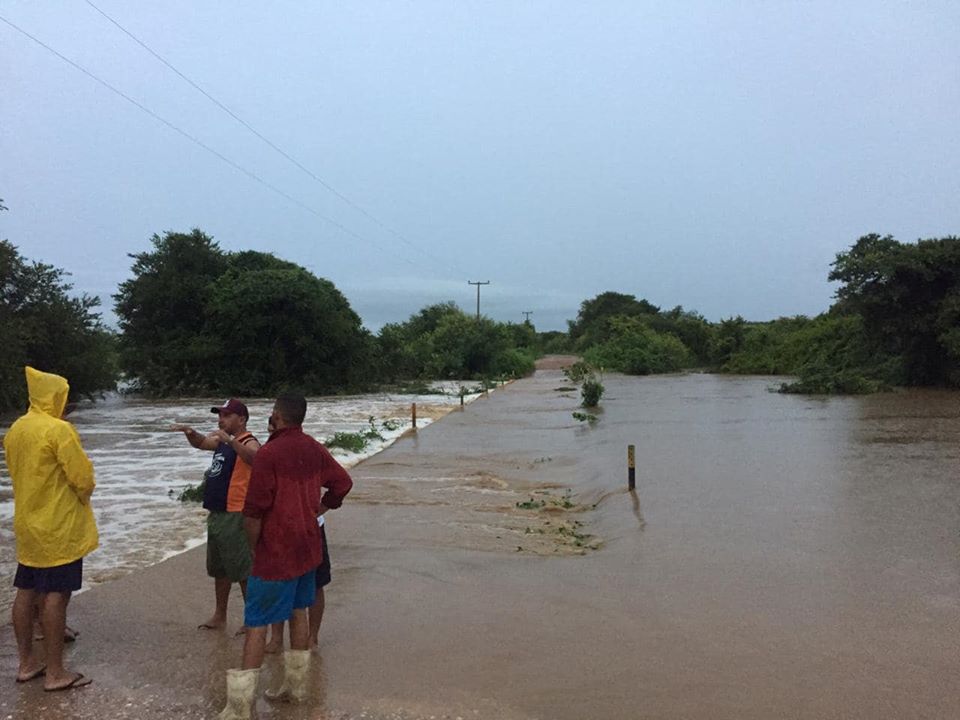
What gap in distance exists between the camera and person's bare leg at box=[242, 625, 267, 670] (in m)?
4.05

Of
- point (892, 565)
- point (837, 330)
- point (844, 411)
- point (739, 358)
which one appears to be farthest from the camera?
point (739, 358)

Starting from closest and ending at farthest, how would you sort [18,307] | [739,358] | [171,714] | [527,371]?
[171,714]
[18,307]
[739,358]
[527,371]

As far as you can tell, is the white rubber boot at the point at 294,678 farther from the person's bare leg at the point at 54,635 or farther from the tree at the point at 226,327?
the tree at the point at 226,327

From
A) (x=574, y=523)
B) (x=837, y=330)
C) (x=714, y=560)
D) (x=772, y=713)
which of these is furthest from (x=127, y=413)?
(x=837, y=330)

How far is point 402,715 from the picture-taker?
4258 millimetres

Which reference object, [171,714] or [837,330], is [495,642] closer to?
[171,714]

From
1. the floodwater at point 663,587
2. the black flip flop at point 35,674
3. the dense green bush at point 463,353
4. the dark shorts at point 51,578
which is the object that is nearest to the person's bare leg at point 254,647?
the floodwater at point 663,587

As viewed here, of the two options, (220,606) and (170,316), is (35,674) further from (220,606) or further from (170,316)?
(170,316)

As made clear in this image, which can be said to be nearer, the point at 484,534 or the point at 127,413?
the point at 484,534

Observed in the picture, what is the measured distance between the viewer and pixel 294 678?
4.37 meters

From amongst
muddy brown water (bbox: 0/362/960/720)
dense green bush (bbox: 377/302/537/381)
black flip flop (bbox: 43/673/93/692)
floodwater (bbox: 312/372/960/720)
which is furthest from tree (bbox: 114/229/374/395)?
black flip flop (bbox: 43/673/93/692)

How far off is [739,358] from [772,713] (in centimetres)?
5376

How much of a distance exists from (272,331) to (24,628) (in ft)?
107

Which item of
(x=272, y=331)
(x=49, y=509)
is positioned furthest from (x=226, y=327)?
(x=49, y=509)
